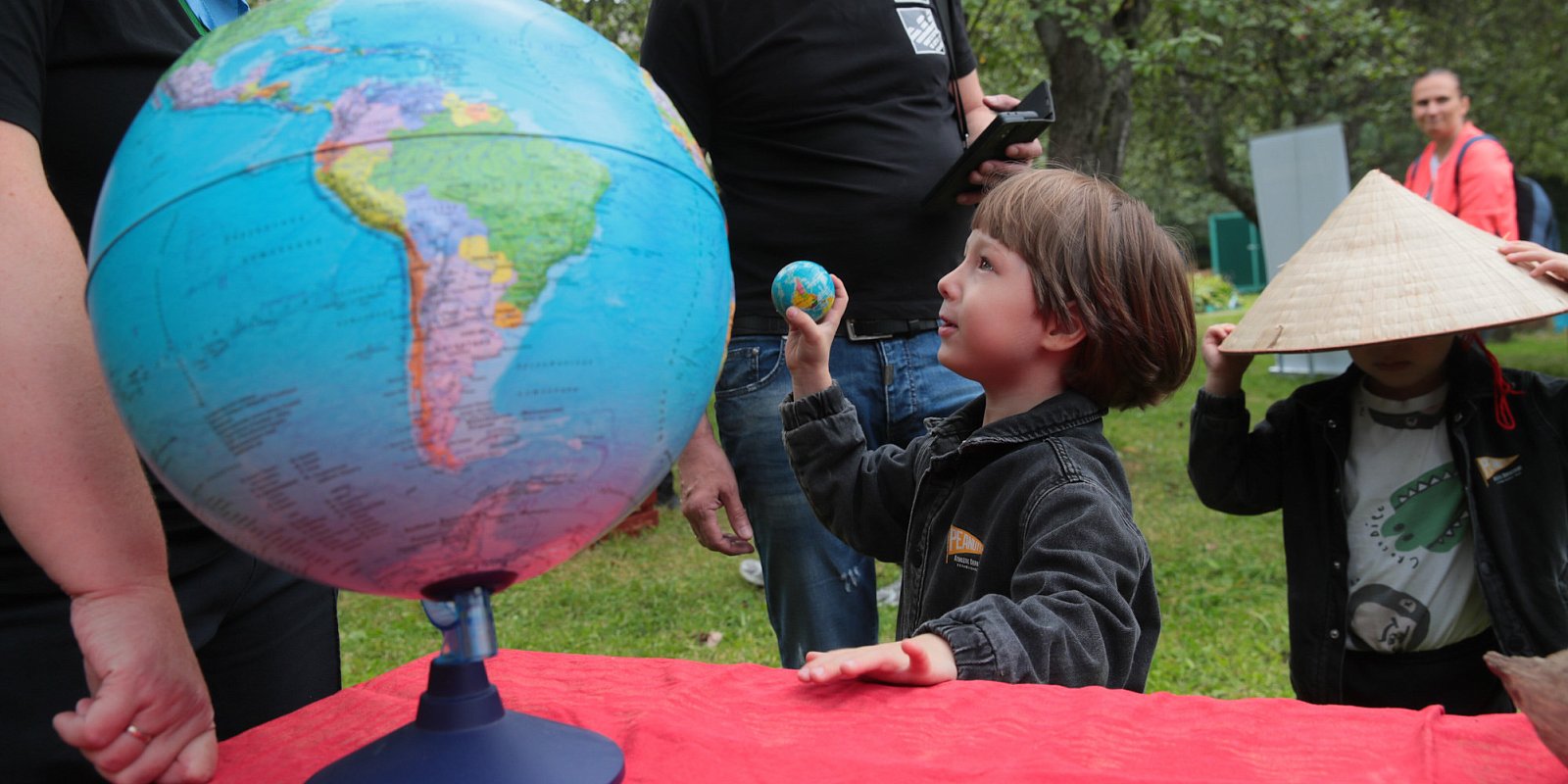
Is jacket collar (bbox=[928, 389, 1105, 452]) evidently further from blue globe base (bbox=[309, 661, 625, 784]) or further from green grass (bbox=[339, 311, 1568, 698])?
green grass (bbox=[339, 311, 1568, 698])

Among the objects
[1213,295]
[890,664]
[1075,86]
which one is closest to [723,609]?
[890,664]

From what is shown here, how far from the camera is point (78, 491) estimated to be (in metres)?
1.10

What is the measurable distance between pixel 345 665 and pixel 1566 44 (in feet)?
55.1

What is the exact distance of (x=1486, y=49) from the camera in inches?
618

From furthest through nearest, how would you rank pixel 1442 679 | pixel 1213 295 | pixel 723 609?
pixel 1213 295 < pixel 723 609 < pixel 1442 679

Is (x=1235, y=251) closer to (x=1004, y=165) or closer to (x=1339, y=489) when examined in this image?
(x=1339, y=489)

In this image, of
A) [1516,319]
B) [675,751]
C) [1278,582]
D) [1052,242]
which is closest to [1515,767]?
[675,751]

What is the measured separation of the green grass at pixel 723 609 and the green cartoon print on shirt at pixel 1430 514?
1.63m

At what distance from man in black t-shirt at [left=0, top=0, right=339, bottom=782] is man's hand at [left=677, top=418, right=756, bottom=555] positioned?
44.2 inches

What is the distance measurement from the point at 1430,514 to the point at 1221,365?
600 mm

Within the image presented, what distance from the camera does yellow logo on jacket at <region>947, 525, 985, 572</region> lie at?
188 cm

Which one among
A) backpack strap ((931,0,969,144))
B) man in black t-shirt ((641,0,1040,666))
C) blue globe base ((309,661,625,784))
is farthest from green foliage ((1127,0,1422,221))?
blue globe base ((309,661,625,784))

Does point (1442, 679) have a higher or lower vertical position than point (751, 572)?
higher

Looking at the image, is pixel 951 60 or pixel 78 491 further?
pixel 951 60
